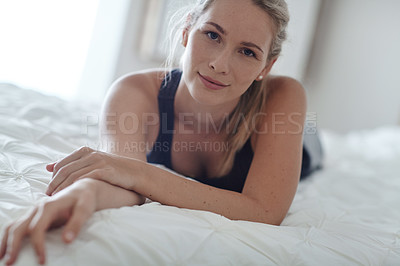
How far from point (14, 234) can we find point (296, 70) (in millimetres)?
3591

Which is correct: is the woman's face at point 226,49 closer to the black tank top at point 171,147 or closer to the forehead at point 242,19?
the forehead at point 242,19

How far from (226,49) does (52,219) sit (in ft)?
1.99

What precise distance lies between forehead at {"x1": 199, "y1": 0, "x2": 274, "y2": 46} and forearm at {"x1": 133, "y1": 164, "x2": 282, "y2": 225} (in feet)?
1.33

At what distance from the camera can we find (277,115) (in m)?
1.08

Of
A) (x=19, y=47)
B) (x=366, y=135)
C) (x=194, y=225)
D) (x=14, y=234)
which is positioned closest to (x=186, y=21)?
(x=194, y=225)

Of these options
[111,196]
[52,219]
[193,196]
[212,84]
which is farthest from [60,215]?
[212,84]

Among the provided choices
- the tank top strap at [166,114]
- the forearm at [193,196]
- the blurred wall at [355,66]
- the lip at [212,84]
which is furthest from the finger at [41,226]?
the blurred wall at [355,66]

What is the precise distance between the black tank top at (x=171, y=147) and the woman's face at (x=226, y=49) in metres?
0.20

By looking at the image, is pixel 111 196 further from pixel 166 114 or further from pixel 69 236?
pixel 166 114

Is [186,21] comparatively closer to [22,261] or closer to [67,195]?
[67,195]

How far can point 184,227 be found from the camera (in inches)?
26.4

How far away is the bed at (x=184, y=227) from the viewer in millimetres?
593

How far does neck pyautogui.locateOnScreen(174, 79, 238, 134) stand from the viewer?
1215 millimetres

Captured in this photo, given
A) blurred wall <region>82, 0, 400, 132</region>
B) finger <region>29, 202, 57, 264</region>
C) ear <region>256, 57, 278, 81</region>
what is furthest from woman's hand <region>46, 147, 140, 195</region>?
blurred wall <region>82, 0, 400, 132</region>
